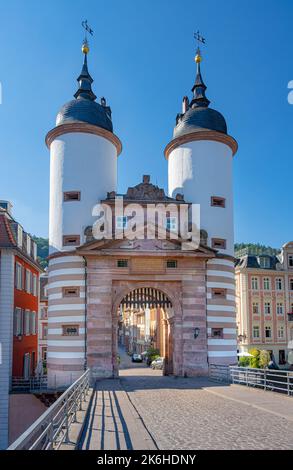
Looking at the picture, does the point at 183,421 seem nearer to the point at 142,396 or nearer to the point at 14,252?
the point at 142,396

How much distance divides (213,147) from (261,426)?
2141 centimetres

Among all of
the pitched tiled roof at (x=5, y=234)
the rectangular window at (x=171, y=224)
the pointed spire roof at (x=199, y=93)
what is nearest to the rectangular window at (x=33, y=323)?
the pitched tiled roof at (x=5, y=234)

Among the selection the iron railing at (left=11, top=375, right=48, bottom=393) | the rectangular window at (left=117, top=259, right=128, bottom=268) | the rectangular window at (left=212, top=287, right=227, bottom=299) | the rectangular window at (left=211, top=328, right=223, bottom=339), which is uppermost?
the rectangular window at (left=117, top=259, right=128, bottom=268)

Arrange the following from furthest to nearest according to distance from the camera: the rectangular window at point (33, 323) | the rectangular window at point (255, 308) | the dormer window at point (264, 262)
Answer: the dormer window at point (264, 262) < the rectangular window at point (255, 308) < the rectangular window at point (33, 323)

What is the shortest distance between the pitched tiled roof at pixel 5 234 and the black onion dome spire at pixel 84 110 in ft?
23.2

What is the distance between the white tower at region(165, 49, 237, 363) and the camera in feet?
91.5

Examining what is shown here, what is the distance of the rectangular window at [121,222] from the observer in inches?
1103

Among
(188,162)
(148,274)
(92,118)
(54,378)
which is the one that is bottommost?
(54,378)

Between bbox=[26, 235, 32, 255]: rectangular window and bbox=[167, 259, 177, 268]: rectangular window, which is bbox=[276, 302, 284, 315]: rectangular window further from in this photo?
bbox=[26, 235, 32, 255]: rectangular window

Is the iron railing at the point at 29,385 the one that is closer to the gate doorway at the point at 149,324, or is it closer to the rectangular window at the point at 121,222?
the gate doorway at the point at 149,324

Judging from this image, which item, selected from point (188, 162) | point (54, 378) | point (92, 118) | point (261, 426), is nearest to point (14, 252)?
point (54, 378)

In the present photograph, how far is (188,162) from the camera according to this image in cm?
3066

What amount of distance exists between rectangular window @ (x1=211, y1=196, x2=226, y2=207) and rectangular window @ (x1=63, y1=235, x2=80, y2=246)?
866 centimetres

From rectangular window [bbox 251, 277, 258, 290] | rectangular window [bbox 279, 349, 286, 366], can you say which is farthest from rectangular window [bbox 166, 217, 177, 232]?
rectangular window [bbox 279, 349, 286, 366]
